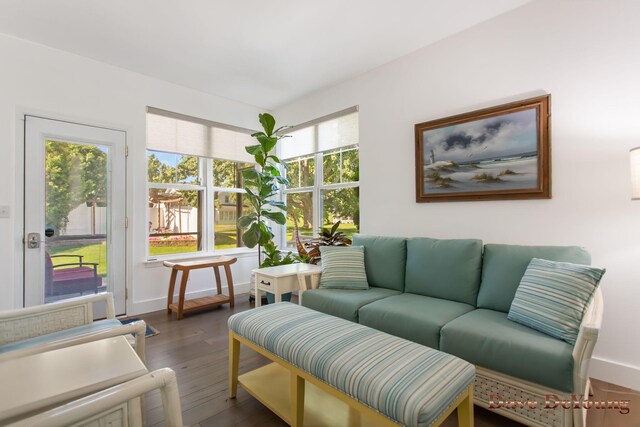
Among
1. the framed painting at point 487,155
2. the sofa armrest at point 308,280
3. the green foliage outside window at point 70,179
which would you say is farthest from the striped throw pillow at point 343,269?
the green foliage outside window at point 70,179

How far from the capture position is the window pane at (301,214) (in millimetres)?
4270

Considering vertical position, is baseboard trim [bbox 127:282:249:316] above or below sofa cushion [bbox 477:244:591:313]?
below

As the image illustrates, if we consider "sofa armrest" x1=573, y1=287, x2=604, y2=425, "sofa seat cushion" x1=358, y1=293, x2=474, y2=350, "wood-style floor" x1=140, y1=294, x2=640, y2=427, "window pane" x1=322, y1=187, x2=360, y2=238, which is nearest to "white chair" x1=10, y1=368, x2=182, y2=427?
"wood-style floor" x1=140, y1=294, x2=640, y2=427

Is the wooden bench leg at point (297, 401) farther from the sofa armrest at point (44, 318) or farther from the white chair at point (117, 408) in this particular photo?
the sofa armrest at point (44, 318)

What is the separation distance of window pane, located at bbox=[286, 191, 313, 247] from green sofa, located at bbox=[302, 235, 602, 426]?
4.36 feet

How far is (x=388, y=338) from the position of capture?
1.53m

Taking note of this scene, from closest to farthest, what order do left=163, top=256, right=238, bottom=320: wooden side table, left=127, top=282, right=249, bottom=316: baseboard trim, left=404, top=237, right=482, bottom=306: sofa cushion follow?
1. left=404, top=237, right=482, bottom=306: sofa cushion
2. left=163, top=256, right=238, bottom=320: wooden side table
3. left=127, top=282, right=249, bottom=316: baseboard trim

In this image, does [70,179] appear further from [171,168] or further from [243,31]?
[243,31]

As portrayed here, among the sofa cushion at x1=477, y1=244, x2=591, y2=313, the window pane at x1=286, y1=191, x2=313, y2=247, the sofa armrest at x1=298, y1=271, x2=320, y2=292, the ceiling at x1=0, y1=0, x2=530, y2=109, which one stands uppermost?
the ceiling at x1=0, y1=0, x2=530, y2=109

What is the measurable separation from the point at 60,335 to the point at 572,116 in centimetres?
359

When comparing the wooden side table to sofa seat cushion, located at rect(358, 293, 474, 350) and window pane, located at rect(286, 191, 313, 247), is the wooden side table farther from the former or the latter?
sofa seat cushion, located at rect(358, 293, 474, 350)

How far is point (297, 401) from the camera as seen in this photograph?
4.78 ft

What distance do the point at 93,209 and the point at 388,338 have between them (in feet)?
10.6

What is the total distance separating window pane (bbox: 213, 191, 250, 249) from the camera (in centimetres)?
425
